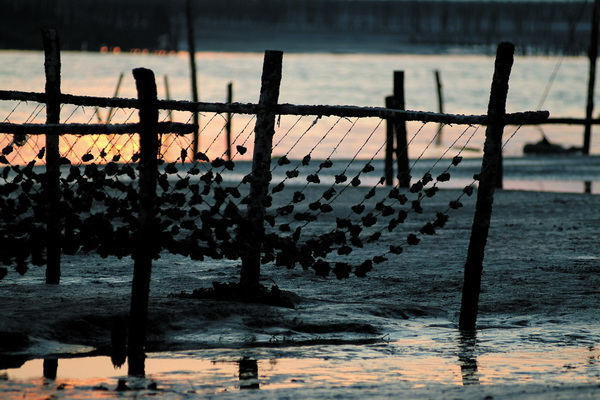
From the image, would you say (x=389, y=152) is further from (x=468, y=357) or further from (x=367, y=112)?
(x=468, y=357)

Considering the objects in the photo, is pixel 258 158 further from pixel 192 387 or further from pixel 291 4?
pixel 291 4

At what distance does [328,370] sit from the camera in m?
6.73

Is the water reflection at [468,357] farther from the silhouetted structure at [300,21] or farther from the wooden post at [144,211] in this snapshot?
the silhouetted structure at [300,21]

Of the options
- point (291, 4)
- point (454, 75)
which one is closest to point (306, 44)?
point (291, 4)

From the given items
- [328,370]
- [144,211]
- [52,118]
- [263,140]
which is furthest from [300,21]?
[328,370]

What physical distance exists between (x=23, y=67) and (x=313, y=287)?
2826 inches

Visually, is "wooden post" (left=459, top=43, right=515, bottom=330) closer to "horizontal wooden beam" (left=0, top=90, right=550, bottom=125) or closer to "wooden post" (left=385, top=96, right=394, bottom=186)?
"horizontal wooden beam" (left=0, top=90, right=550, bottom=125)

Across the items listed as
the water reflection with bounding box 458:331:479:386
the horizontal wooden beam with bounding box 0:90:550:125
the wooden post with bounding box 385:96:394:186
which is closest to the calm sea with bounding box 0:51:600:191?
the wooden post with bounding box 385:96:394:186

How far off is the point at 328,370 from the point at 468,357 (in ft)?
3.29

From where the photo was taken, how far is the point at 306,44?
141 meters

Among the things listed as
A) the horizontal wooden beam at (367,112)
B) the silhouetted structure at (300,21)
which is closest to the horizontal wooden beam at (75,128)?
the horizontal wooden beam at (367,112)

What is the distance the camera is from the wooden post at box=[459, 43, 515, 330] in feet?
25.2

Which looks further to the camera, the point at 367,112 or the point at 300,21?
the point at 300,21

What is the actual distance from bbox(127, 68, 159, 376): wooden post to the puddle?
0.73 ft
